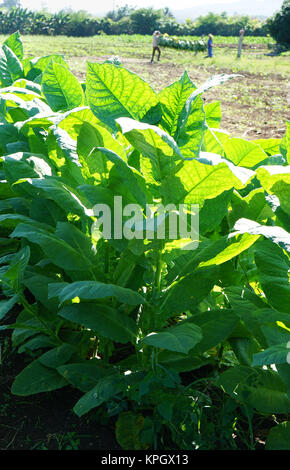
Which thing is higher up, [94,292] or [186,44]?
[94,292]

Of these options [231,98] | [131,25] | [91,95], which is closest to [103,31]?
[131,25]

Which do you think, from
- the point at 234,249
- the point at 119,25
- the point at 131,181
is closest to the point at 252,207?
the point at 234,249

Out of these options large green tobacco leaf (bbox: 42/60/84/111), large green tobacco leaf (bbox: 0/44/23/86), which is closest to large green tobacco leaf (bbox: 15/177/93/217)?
large green tobacco leaf (bbox: 42/60/84/111)

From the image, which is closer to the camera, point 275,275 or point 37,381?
point 275,275

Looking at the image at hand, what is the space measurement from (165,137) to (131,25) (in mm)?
41280

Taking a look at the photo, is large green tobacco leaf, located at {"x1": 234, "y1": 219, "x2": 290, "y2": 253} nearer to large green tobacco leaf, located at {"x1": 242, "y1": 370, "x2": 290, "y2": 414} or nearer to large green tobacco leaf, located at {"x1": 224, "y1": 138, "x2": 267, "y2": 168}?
large green tobacco leaf, located at {"x1": 242, "y1": 370, "x2": 290, "y2": 414}

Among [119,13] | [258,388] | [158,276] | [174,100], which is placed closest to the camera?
[258,388]

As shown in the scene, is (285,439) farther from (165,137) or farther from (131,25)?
(131,25)

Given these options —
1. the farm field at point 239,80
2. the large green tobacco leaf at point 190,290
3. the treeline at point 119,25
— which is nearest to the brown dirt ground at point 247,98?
the farm field at point 239,80

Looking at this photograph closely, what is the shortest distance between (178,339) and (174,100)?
91cm

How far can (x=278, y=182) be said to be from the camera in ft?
5.46

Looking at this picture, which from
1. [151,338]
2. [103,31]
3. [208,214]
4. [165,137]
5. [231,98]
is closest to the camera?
[165,137]

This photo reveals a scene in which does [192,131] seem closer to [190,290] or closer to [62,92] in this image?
[190,290]

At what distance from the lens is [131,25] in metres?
39.6
